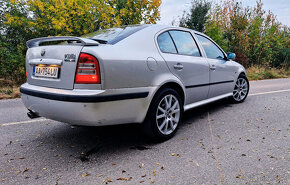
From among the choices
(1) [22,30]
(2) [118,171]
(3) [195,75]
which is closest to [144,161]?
(2) [118,171]

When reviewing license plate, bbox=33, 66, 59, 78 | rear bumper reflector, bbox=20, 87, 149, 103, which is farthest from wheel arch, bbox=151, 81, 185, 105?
license plate, bbox=33, 66, 59, 78

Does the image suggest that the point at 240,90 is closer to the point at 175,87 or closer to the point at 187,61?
the point at 187,61

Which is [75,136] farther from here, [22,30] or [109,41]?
[22,30]

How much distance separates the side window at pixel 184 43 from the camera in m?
3.33

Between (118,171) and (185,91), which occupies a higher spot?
(185,91)

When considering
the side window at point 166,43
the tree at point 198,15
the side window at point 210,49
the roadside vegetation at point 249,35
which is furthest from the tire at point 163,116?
the tree at point 198,15

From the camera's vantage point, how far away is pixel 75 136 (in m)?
3.07

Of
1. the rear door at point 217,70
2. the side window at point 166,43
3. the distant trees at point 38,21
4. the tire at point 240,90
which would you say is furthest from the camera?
the distant trees at point 38,21

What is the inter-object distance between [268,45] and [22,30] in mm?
13568

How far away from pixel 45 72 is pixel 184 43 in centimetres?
210

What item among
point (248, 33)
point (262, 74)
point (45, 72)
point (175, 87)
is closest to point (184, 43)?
point (175, 87)

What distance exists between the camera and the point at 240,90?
5.08 meters

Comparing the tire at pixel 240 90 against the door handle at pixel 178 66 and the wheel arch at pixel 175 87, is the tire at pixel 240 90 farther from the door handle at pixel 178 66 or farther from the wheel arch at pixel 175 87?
the door handle at pixel 178 66

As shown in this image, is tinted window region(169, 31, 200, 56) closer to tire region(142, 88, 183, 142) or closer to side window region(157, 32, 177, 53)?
side window region(157, 32, 177, 53)
